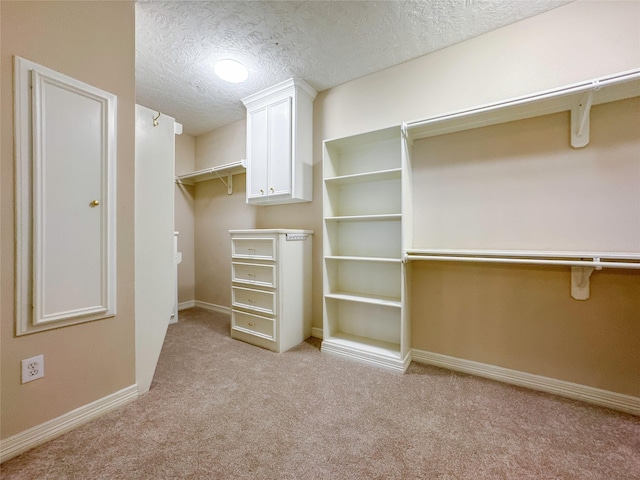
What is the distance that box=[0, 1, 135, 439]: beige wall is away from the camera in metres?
1.17

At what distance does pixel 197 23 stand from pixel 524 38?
2267 mm

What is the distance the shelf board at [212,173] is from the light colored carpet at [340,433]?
2.25 metres

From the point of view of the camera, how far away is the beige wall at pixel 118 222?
117 cm

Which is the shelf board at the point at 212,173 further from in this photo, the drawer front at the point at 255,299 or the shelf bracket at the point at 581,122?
the shelf bracket at the point at 581,122

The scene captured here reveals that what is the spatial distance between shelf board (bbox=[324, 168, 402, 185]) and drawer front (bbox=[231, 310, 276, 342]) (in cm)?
140

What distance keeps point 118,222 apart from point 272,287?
1234mm

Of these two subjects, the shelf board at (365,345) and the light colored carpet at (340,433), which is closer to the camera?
the light colored carpet at (340,433)

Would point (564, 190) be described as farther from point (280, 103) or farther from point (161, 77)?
point (161, 77)

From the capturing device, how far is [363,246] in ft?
7.96

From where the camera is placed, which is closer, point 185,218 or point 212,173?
point 212,173

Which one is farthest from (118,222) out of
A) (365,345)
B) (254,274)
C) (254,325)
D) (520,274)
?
(520,274)

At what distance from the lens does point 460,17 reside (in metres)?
1.75

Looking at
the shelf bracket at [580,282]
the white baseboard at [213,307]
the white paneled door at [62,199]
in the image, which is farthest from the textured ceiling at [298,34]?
the white baseboard at [213,307]

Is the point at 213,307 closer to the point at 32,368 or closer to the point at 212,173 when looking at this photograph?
the point at 212,173
